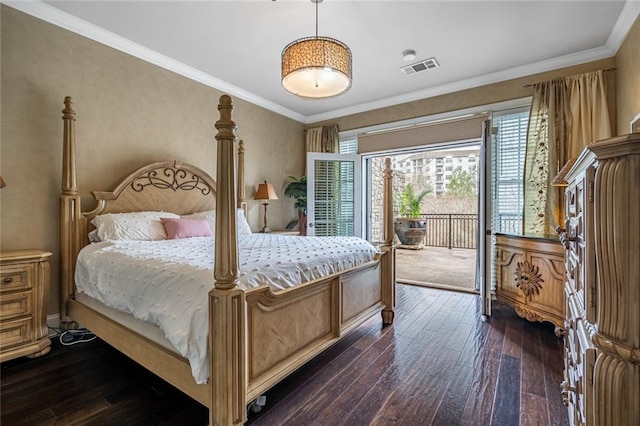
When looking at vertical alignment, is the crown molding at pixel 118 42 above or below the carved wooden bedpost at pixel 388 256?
above

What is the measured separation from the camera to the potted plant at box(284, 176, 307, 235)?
194 inches

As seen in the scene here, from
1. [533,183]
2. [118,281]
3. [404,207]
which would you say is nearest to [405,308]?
[533,183]

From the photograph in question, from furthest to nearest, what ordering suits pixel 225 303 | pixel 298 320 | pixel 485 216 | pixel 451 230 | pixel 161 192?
pixel 451 230, pixel 161 192, pixel 485 216, pixel 298 320, pixel 225 303

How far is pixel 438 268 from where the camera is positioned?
559 cm

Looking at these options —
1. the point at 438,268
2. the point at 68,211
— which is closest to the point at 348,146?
the point at 438,268

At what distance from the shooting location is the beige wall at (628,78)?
97.0 inches

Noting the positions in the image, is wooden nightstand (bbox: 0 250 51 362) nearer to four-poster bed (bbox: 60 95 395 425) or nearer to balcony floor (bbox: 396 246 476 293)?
four-poster bed (bbox: 60 95 395 425)

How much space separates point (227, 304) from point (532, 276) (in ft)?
9.20

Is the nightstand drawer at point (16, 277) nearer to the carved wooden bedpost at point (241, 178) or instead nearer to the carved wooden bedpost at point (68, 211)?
the carved wooden bedpost at point (68, 211)

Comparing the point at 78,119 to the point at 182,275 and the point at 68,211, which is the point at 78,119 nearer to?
the point at 68,211

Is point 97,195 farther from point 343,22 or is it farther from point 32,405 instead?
point 343,22

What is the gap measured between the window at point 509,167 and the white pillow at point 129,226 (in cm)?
394

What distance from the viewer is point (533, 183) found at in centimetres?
342

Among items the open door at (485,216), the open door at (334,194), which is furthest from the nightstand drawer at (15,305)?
the open door at (485,216)
